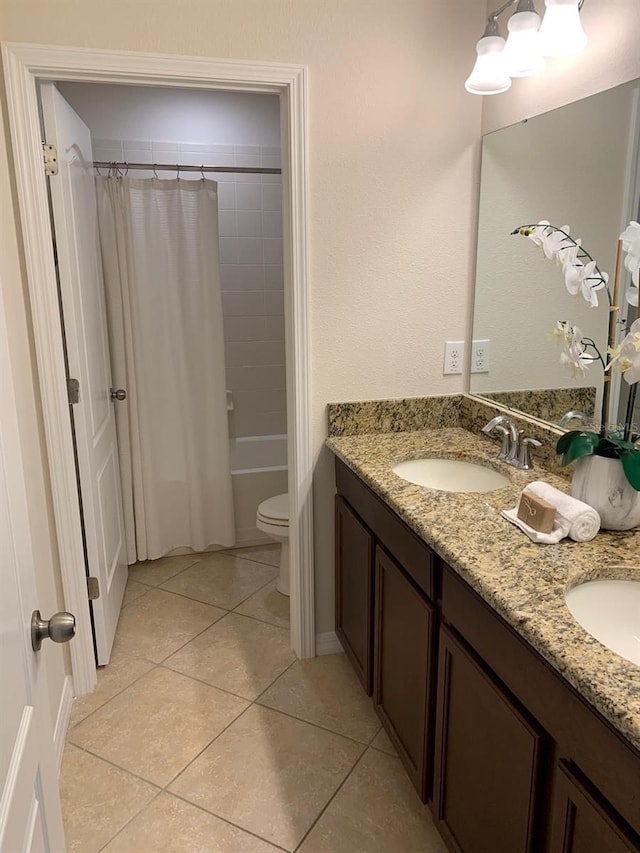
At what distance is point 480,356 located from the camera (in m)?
2.29

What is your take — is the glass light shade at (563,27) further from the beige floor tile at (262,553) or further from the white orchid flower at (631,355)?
the beige floor tile at (262,553)

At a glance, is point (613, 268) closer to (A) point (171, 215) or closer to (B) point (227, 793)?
(B) point (227, 793)

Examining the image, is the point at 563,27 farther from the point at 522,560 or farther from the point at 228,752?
the point at 228,752

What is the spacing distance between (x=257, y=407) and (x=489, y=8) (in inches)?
96.2

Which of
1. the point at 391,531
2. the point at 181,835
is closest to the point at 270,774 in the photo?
the point at 181,835

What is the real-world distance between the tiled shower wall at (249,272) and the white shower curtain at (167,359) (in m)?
0.61

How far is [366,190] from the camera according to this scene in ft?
6.89

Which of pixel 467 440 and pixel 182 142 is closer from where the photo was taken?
pixel 467 440

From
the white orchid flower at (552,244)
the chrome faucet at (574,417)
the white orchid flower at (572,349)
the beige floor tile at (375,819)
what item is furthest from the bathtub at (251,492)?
the white orchid flower at (552,244)

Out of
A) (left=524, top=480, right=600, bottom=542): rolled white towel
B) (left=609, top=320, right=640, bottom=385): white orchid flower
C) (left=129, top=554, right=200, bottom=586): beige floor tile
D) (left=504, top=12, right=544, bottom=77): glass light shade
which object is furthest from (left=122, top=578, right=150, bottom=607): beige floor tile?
(left=504, top=12, right=544, bottom=77): glass light shade

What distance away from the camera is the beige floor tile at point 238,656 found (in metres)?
2.31

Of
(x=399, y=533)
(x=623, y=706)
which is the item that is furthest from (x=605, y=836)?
(x=399, y=533)

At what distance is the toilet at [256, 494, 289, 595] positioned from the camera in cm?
283

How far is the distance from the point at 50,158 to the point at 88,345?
0.63 metres
